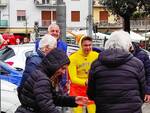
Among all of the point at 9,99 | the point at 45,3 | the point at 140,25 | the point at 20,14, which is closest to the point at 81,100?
the point at 9,99

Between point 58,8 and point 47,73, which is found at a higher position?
point 58,8

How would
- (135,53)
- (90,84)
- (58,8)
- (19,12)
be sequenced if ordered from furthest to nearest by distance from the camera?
1. (19,12)
2. (58,8)
3. (135,53)
4. (90,84)

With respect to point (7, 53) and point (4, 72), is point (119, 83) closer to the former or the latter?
point (4, 72)

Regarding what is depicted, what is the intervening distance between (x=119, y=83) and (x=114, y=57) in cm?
26

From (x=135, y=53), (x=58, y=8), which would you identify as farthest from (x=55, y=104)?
(x=58, y=8)

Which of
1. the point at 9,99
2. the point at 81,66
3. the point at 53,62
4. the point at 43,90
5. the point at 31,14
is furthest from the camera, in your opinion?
the point at 31,14

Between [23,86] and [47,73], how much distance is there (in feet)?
1.00

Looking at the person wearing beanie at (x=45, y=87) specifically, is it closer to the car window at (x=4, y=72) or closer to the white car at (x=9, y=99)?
the white car at (x=9, y=99)

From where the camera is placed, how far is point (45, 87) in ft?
18.5

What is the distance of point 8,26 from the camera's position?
256ft

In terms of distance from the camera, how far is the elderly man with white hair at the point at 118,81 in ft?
19.6

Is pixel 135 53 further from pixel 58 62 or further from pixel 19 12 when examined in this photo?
pixel 19 12

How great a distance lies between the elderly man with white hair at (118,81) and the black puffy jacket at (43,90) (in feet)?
1.08

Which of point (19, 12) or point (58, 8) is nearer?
point (58, 8)
